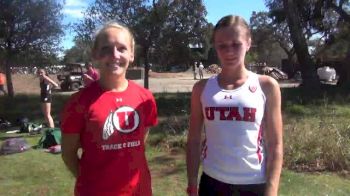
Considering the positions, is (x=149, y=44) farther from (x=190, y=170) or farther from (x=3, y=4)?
(x=190, y=170)

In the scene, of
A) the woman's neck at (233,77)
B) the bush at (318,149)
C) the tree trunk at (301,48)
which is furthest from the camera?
the tree trunk at (301,48)

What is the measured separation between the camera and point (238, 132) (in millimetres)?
2771

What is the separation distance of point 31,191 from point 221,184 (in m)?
4.49

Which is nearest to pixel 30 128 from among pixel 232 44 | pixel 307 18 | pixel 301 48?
pixel 232 44

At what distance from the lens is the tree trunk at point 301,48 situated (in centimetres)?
1931

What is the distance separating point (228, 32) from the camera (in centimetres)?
283

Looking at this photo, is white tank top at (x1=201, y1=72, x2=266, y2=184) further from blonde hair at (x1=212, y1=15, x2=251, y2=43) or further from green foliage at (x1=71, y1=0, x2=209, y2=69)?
green foliage at (x1=71, y1=0, x2=209, y2=69)

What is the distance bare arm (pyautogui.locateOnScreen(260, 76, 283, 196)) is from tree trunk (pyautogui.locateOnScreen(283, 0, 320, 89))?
1703 centimetres

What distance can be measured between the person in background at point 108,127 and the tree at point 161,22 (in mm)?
17477

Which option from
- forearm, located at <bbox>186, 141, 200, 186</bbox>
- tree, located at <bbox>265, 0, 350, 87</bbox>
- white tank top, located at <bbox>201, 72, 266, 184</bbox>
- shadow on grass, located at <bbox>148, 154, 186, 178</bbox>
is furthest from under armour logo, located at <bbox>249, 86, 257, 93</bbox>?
tree, located at <bbox>265, 0, 350, 87</bbox>

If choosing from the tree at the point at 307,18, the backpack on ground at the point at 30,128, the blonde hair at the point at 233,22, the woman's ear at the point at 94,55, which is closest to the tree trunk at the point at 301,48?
the tree at the point at 307,18

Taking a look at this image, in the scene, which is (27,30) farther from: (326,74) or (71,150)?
(326,74)

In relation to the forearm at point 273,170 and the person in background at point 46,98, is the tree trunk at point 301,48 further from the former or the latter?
the forearm at point 273,170

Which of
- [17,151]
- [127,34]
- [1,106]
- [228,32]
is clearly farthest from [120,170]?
[1,106]
